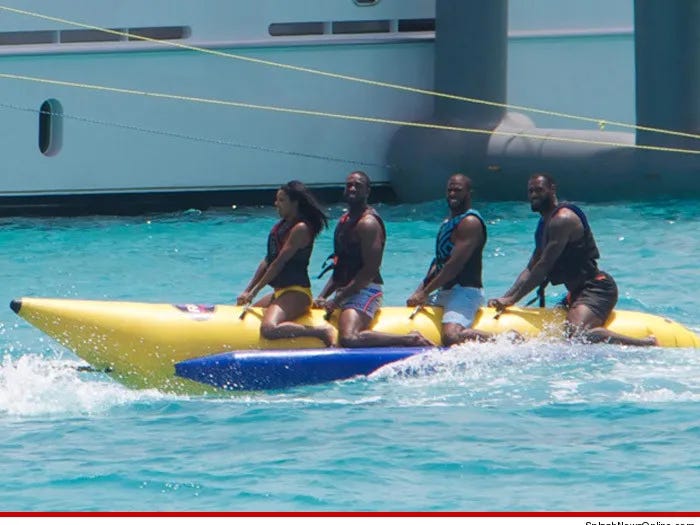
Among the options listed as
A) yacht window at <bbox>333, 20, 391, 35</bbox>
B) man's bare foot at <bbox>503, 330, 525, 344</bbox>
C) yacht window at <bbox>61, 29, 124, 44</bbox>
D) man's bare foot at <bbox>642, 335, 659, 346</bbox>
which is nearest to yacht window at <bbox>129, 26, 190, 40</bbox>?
yacht window at <bbox>61, 29, 124, 44</bbox>

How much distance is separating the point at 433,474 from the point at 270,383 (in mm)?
1866

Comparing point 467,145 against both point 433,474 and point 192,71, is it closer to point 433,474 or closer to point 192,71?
point 192,71

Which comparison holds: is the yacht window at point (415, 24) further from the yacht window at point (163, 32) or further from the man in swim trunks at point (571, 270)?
the man in swim trunks at point (571, 270)

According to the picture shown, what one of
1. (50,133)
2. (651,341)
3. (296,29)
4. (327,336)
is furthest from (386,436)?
(296,29)

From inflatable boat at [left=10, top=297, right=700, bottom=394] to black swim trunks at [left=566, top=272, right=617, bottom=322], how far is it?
1106mm

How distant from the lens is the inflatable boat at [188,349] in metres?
9.12

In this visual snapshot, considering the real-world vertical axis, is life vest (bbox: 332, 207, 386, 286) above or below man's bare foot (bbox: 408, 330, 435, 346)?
above

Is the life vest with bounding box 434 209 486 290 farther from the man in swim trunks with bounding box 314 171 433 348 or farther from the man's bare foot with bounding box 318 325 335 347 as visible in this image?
the man's bare foot with bounding box 318 325 335 347

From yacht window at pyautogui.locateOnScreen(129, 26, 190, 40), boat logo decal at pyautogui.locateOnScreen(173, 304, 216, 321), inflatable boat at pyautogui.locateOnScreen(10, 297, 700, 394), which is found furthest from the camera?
yacht window at pyautogui.locateOnScreen(129, 26, 190, 40)

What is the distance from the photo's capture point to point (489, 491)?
7246 mm

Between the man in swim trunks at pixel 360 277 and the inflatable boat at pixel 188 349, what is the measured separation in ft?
0.33

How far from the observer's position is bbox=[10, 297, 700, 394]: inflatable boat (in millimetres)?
9125

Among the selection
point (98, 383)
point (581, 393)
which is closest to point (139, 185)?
point (98, 383)

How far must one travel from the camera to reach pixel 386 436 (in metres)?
8.08
